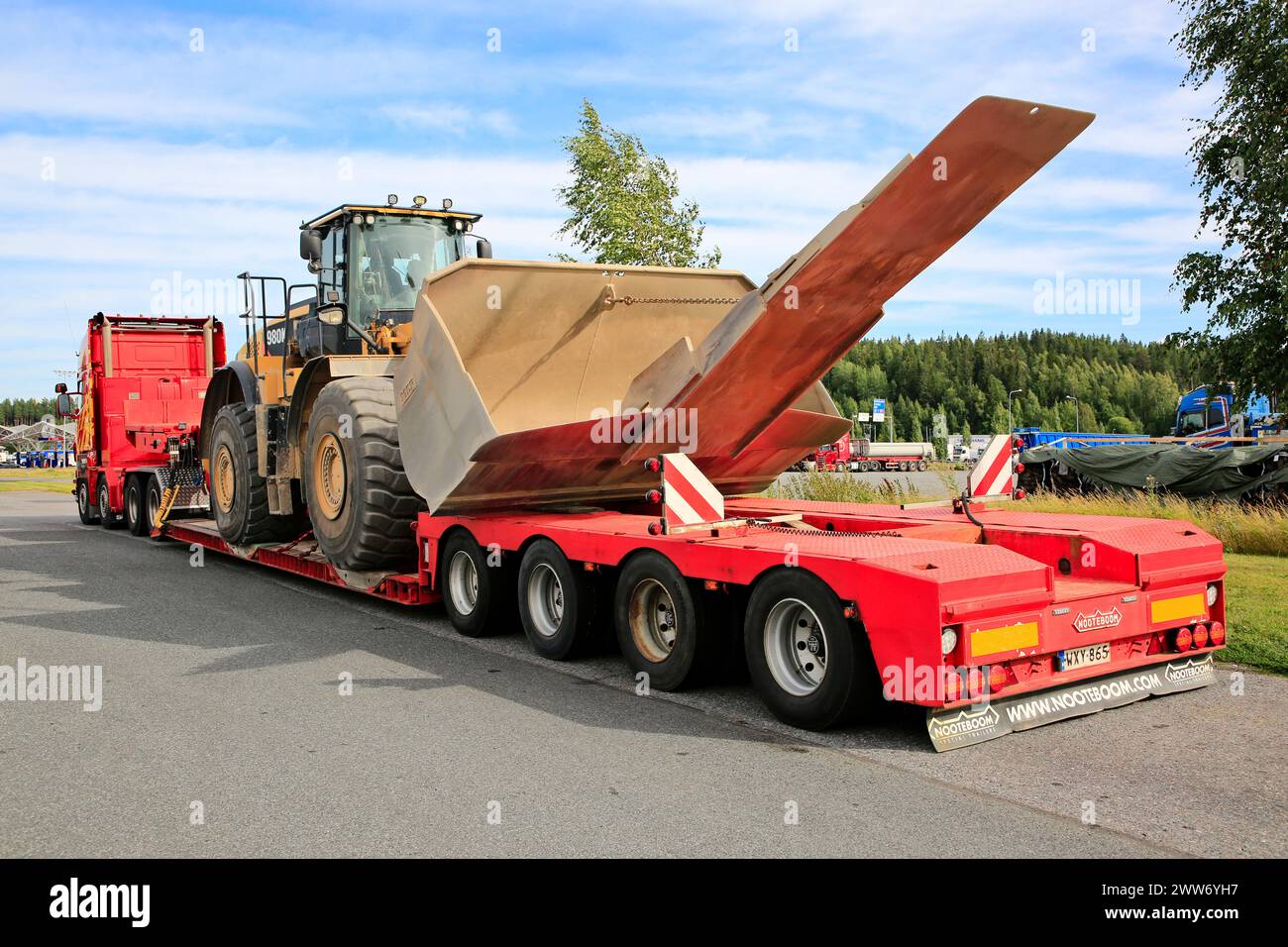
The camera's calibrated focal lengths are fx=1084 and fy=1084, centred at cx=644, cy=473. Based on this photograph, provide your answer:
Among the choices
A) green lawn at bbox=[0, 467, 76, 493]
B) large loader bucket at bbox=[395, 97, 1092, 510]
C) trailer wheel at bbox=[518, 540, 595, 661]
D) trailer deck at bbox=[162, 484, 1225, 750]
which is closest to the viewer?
trailer deck at bbox=[162, 484, 1225, 750]

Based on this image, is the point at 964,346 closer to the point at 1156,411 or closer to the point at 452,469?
the point at 1156,411

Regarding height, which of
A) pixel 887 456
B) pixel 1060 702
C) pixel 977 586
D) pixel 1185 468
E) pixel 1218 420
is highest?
pixel 1218 420

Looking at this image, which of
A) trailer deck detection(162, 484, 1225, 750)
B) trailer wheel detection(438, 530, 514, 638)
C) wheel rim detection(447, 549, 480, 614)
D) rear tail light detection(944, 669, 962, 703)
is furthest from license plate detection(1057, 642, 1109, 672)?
wheel rim detection(447, 549, 480, 614)

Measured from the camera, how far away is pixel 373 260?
1116 centimetres

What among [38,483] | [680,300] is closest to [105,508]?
[680,300]

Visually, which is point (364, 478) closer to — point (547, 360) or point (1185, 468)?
point (547, 360)

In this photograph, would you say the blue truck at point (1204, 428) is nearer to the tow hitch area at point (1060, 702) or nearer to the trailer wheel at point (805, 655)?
the tow hitch area at point (1060, 702)

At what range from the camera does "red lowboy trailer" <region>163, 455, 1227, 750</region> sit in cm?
530

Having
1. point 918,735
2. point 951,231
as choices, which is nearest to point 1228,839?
point 918,735

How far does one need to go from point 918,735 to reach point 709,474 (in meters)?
4.01

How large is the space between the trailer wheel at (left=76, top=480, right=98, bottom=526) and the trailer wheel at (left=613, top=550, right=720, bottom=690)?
16602 mm

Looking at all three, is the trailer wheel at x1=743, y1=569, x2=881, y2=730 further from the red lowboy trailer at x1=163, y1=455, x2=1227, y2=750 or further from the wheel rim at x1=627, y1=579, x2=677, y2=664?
the wheel rim at x1=627, y1=579, x2=677, y2=664

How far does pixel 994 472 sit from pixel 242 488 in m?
8.33

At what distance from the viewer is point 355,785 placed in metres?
4.97
